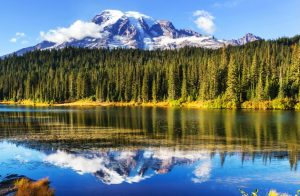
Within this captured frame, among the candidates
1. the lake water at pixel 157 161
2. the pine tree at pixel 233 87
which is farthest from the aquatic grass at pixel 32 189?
the pine tree at pixel 233 87

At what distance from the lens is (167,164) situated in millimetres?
36219

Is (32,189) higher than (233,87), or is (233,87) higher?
(233,87)

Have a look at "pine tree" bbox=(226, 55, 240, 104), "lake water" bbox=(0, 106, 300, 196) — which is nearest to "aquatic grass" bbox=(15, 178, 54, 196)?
"lake water" bbox=(0, 106, 300, 196)

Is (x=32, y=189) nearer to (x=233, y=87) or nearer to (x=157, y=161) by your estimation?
(x=157, y=161)

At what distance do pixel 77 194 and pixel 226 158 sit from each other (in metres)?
17.9

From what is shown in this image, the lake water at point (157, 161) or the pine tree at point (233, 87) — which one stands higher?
the pine tree at point (233, 87)

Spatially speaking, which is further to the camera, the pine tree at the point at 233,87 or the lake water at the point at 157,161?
the pine tree at the point at 233,87

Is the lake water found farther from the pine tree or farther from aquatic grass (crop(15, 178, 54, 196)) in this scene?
the pine tree

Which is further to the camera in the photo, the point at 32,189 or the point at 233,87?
the point at 233,87

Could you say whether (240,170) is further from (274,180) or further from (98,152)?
(98,152)

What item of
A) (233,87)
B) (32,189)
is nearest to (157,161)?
(32,189)

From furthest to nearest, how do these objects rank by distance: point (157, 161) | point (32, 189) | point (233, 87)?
1. point (233, 87)
2. point (157, 161)
3. point (32, 189)

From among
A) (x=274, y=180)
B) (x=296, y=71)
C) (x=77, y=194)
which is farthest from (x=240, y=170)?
(x=296, y=71)

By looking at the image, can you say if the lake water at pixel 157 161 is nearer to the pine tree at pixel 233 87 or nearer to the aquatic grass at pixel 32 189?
the aquatic grass at pixel 32 189
